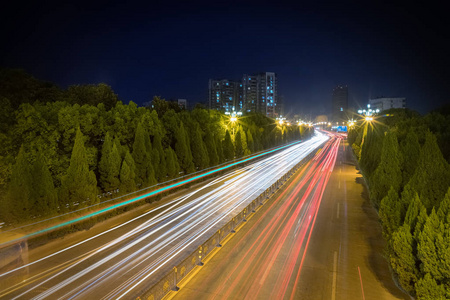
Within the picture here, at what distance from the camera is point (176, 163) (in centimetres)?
2733

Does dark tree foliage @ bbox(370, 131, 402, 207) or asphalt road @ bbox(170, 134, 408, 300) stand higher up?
dark tree foliage @ bbox(370, 131, 402, 207)

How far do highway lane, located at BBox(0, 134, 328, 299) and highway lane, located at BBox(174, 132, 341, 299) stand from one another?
1770mm

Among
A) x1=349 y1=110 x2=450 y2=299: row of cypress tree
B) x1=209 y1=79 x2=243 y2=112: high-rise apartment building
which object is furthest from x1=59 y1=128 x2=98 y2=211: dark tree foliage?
x1=209 y1=79 x2=243 y2=112: high-rise apartment building

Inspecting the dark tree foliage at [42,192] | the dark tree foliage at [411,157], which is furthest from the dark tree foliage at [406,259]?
the dark tree foliage at [42,192]

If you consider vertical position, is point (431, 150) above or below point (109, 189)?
above

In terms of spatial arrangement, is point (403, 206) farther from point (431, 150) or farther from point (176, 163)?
point (176, 163)

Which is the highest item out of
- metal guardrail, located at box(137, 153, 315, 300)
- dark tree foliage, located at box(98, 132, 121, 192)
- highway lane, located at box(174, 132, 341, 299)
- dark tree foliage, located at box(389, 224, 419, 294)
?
dark tree foliage, located at box(98, 132, 121, 192)

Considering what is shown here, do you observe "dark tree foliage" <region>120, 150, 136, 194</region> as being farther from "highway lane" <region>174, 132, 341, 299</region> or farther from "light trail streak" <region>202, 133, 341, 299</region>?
"light trail streak" <region>202, 133, 341, 299</region>

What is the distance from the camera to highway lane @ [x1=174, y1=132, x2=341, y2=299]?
9.96 meters

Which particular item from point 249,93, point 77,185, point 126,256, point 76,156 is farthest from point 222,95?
point 126,256

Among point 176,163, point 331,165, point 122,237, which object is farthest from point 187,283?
point 331,165

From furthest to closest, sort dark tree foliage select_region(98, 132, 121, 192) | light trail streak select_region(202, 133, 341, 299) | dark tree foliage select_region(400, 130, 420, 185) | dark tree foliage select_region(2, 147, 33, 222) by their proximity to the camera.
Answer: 1. dark tree foliage select_region(98, 132, 121, 192)
2. dark tree foliage select_region(400, 130, 420, 185)
3. dark tree foliage select_region(2, 147, 33, 222)
4. light trail streak select_region(202, 133, 341, 299)

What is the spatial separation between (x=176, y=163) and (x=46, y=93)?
11812mm

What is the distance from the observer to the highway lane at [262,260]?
9962mm
